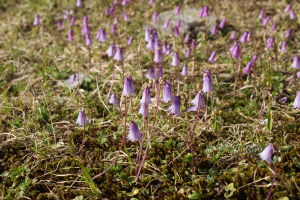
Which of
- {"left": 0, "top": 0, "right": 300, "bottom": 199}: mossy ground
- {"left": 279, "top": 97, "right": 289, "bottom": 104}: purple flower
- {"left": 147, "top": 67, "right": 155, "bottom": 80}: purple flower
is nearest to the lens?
{"left": 0, "top": 0, "right": 300, "bottom": 199}: mossy ground

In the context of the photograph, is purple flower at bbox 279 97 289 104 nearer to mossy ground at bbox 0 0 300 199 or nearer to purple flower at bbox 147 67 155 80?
mossy ground at bbox 0 0 300 199

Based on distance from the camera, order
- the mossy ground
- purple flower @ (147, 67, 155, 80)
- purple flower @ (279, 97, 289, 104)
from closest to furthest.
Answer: the mossy ground, purple flower @ (147, 67, 155, 80), purple flower @ (279, 97, 289, 104)

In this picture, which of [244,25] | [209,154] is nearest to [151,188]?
[209,154]

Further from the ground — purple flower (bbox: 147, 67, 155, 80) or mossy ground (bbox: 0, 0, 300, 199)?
purple flower (bbox: 147, 67, 155, 80)

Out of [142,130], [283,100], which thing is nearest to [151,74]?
[142,130]

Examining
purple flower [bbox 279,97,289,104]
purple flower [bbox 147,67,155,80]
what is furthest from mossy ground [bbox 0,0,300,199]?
purple flower [bbox 147,67,155,80]

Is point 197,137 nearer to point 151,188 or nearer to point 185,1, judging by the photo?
point 151,188

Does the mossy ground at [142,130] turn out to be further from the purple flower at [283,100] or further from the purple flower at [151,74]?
the purple flower at [151,74]

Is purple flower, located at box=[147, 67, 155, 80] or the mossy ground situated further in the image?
purple flower, located at box=[147, 67, 155, 80]

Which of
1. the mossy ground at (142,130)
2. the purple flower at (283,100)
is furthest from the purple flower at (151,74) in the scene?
the purple flower at (283,100)
